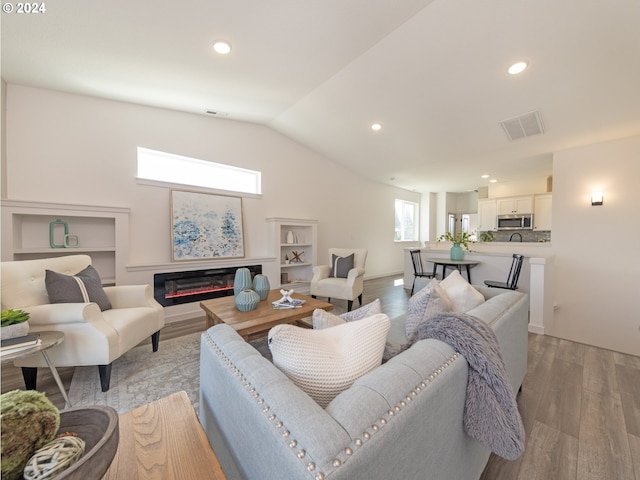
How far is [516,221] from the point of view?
614 centimetres

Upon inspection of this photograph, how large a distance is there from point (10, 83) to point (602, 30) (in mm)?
5706

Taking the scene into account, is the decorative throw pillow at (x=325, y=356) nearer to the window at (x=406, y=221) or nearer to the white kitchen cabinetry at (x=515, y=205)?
the white kitchen cabinetry at (x=515, y=205)

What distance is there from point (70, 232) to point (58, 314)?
1.74m

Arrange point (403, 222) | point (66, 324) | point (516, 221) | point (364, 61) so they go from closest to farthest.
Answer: point (66, 324) → point (364, 61) → point (516, 221) → point (403, 222)

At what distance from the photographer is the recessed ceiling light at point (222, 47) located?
2.31 metres

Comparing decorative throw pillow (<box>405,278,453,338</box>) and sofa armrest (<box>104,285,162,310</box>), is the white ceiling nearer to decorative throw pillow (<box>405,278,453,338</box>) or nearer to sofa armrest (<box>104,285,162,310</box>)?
sofa armrest (<box>104,285,162,310</box>)

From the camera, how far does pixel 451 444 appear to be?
2.69 feet

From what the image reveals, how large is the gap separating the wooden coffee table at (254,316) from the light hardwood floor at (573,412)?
113 cm

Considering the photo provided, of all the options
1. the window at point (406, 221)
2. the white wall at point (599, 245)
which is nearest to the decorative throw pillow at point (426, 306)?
the white wall at point (599, 245)

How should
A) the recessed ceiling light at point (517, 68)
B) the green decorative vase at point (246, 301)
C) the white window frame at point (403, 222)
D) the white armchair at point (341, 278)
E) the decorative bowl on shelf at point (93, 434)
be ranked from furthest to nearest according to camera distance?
1. the white window frame at point (403, 222)
2. the white armchair at point (341, 278)
3. the recessed ceiling light at point (517, 68)
4. the green decorative vase at point (246, 301)
5. the decorative bowl on shelf at point (93, 434)

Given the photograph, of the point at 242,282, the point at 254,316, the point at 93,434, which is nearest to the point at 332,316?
the point at 93,434

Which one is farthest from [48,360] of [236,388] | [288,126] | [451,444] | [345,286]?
[288,126]

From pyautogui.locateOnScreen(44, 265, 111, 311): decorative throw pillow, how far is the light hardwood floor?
64 cm

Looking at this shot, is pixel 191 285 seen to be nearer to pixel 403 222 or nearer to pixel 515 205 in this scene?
pixel 403 222
